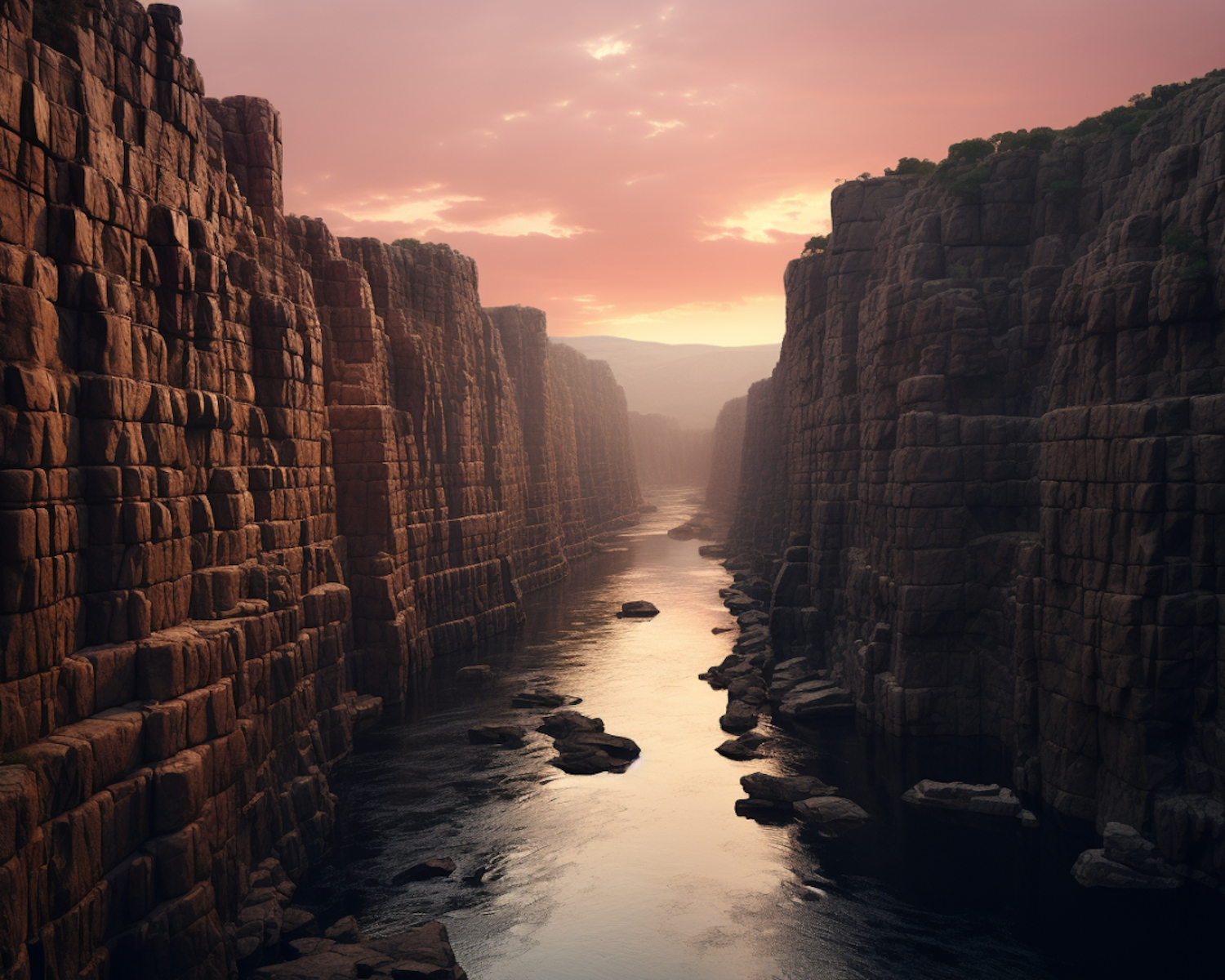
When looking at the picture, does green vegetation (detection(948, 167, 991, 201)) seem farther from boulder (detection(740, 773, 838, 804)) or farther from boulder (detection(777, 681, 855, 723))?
boulder (detection(740, 773, 838, 804))

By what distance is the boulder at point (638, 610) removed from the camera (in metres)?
60.3

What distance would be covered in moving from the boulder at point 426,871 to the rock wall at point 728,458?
98572 mm

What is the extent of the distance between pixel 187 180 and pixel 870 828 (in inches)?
912

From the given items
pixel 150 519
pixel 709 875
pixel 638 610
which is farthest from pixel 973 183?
pixel 638 610

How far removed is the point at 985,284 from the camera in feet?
107

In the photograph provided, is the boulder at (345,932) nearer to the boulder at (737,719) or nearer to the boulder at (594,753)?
the boulder at (594,753)

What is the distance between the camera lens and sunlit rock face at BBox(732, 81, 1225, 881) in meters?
21.3

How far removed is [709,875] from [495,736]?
13191 millimetres

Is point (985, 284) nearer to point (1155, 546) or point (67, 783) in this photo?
point (1155, 546)

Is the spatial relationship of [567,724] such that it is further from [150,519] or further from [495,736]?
[150,519]

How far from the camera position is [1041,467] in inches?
1021

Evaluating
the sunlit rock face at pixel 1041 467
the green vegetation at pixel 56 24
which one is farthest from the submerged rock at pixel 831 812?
the green vegetation at pixel 56 24

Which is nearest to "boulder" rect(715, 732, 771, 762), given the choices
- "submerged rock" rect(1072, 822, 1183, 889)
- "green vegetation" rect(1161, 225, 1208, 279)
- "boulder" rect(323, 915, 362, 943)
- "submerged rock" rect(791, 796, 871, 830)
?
"submerged rock" rect(791, 796, 871, 830)

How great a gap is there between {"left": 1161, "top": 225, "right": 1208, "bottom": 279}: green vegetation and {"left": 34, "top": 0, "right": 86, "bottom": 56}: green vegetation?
75.1 ft
